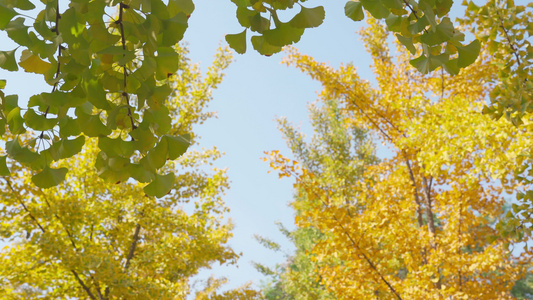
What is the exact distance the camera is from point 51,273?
18.8ft

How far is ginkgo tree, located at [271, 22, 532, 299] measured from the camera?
12.9 ft

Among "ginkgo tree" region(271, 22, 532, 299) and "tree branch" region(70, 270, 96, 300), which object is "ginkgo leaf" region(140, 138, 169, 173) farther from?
"tree branch" region(70, 270, 96, 300)

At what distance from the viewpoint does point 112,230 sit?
6777mm

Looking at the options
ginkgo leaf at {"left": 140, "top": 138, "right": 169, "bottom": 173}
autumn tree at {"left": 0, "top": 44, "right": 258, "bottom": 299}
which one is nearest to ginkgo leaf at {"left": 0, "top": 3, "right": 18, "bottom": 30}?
ginkgo leaf at {"left": 140, "top": 138, "right": 169, "bottom": 173}

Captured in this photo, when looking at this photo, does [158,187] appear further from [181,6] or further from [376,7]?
[376,7]

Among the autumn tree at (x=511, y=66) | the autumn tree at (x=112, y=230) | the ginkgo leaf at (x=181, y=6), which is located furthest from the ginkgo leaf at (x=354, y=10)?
the autumn tree at (x=112, y=230)

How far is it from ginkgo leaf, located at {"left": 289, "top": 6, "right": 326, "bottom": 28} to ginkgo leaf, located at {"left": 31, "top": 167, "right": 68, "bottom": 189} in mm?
807

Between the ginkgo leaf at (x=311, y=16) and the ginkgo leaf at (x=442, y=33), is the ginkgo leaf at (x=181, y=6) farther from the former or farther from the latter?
the ginkgo leaf at (x=442, y=33)

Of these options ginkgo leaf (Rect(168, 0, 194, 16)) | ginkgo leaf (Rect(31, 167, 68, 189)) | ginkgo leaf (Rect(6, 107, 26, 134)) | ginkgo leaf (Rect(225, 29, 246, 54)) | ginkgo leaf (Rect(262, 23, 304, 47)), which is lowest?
ginkgo leaf (Rect(31, 167, 68, 189))

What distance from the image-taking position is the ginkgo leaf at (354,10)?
1.06 metres

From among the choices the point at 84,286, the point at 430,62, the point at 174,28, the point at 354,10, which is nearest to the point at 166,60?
the point at 174,28

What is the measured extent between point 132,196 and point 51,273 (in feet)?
4.83

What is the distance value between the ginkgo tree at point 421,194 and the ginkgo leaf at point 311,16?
2680 mm

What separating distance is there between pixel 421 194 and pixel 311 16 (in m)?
6.80
